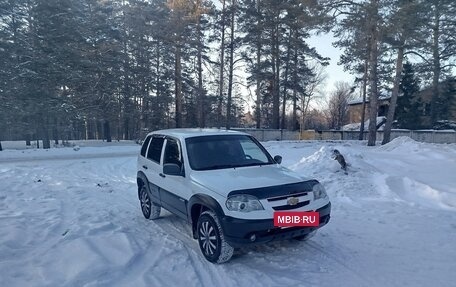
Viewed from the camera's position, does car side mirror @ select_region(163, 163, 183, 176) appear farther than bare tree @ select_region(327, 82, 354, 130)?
No

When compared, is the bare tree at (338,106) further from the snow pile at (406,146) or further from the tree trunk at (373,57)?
the snow pile at (406,146)

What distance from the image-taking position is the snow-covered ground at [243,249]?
4.39m

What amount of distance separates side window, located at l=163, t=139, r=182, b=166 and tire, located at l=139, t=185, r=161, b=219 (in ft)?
4.05

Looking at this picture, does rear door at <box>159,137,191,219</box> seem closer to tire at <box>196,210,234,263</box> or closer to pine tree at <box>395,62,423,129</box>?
tire at <box>196,210,234,263</box>

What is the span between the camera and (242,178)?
194 inches

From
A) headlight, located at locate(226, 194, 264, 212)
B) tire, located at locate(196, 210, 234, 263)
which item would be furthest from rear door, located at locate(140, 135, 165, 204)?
headlight, located at locate(226, 194, 264, 212)

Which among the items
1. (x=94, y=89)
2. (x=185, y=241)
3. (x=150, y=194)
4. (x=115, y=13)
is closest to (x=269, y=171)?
(x=185, y=241)

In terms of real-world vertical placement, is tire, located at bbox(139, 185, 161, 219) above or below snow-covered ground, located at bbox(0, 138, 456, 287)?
above

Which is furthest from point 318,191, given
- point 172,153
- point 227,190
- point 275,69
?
point 275,69

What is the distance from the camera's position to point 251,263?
483 cm

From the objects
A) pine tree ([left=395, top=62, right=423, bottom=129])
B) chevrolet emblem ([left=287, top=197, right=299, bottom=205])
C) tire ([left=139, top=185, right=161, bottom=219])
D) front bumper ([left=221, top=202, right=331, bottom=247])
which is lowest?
tire ([left=139, top=185, right=161, bottom=219])

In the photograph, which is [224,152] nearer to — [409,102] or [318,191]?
[318,191]

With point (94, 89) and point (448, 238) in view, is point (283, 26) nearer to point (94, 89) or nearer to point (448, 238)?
point (94, 89)

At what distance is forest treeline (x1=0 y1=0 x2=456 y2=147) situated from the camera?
24609mm
